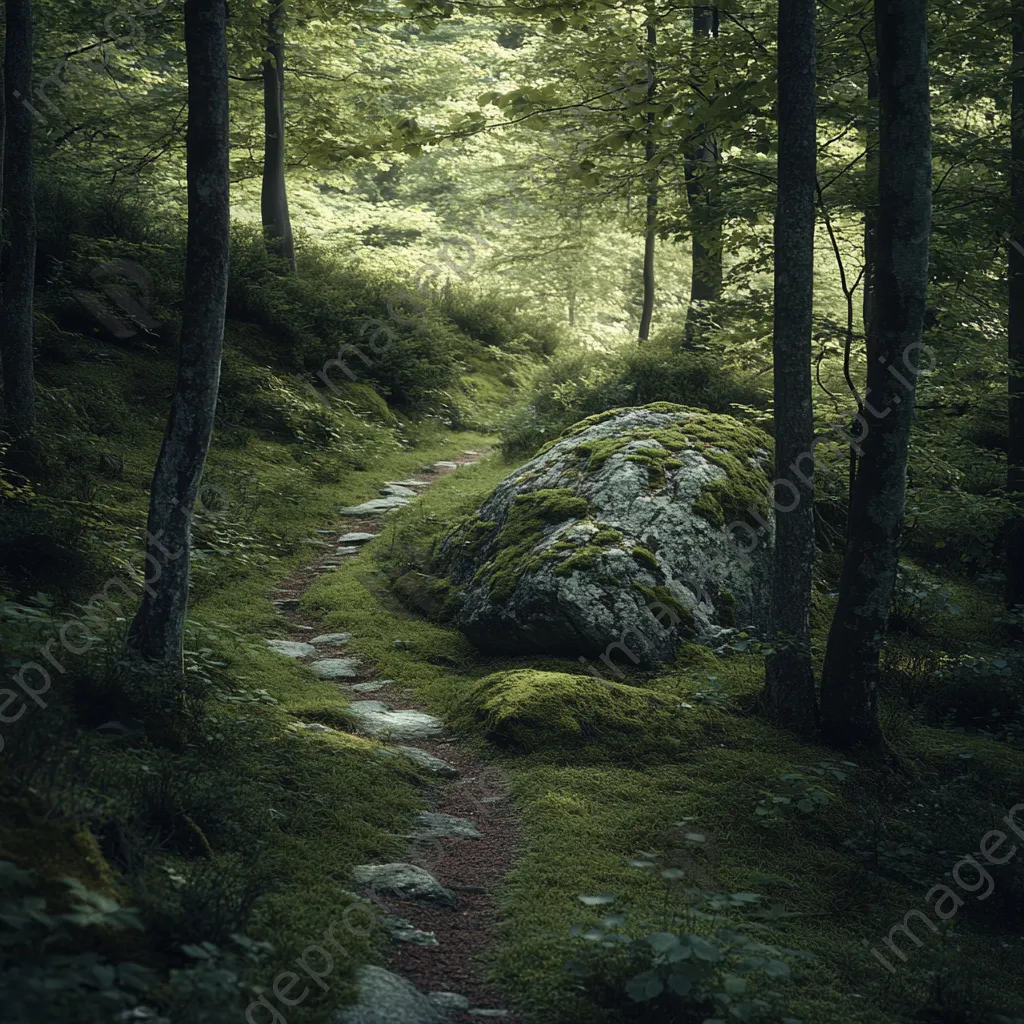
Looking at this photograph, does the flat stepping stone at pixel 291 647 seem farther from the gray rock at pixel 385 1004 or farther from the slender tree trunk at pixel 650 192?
the slender tree trunk at pixel 650 192

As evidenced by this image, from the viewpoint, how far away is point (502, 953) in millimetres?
3568

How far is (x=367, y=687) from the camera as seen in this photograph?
6.49 meters

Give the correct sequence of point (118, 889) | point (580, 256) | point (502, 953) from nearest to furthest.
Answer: point (118, 889) < point (502, 953) < point (580, 256)

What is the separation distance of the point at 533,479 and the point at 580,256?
15750mm

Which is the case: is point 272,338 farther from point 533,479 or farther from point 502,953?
point 502,953

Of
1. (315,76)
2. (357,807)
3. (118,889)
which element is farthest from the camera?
(315,76)

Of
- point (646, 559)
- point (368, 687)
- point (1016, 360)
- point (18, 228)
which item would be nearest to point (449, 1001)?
point (368, 687)

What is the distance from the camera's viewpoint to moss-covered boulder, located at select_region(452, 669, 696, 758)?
5.64 meters

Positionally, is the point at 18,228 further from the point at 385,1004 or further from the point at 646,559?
the point at 385,1004

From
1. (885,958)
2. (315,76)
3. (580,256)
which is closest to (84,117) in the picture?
(315,76)

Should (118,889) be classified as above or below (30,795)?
below

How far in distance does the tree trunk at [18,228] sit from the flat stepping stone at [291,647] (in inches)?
116

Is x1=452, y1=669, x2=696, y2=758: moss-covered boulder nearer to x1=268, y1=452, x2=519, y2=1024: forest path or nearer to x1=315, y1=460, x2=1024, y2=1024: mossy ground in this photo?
x1=315, y1=460, x2=1024, y2=1024: mossy ground

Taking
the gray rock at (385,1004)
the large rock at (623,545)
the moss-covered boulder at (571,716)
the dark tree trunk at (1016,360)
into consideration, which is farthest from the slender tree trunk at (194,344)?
the dark tree trunk at (1016,360)
